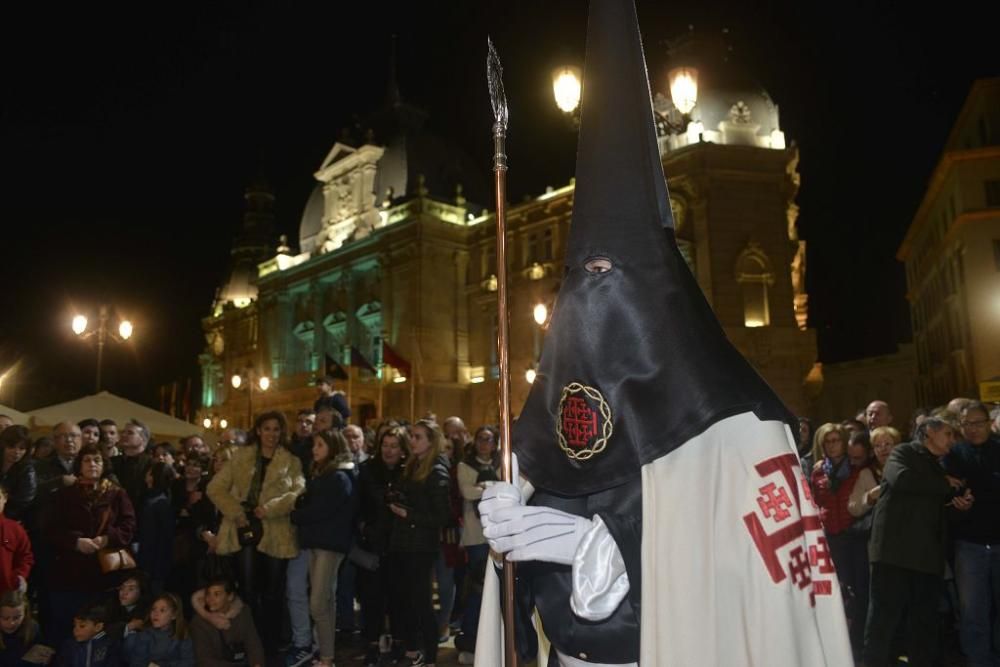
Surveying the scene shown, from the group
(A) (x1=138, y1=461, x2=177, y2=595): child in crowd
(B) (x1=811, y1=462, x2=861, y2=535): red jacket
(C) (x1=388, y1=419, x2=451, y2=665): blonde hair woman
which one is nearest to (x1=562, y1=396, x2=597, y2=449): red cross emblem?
(C) (x1=388, y1=419, x2=451, y2=665): blonde hair woman

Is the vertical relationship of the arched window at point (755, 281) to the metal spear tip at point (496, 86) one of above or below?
above

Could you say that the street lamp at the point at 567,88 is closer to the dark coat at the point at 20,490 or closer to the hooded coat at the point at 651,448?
the dark coat at the point at 20,490

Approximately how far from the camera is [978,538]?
6.45 metres

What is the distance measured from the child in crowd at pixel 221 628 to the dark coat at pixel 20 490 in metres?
2.22

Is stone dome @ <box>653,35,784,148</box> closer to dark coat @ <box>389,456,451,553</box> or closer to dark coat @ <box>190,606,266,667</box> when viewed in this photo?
dark coat @ <box>389,456,451,553</box>

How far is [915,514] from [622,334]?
15.8 feet

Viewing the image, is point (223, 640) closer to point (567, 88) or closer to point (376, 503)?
point (376, 503)

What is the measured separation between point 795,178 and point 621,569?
36.8m

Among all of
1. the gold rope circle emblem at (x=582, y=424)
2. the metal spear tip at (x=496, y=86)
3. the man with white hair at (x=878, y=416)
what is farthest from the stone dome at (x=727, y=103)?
the gold rope circle emblem at (x=582, y=424)

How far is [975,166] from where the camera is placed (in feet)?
110

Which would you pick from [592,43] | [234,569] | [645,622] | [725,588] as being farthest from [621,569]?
[234,569]

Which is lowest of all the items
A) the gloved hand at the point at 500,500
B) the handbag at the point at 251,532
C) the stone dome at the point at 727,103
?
the handbag at the point at 251,532

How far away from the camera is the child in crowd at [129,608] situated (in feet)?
20.8

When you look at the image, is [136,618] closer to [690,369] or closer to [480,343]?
[690,369]
